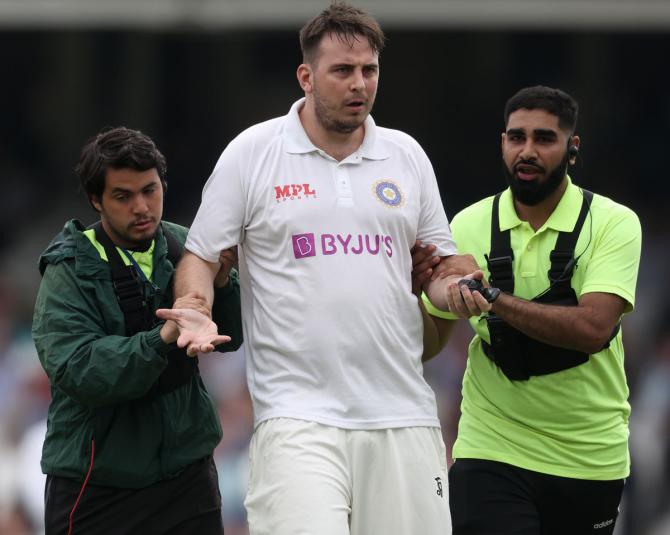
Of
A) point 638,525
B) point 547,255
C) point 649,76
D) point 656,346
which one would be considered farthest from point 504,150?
point 649,76

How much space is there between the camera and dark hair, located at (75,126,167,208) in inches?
201

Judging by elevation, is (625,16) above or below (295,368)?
above

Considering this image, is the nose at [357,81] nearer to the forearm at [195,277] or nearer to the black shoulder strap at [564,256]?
the forearm at [195,277]

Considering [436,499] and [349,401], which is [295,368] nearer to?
[349,401]

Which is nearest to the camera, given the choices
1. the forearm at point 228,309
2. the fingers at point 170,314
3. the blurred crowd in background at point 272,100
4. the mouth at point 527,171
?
the fingers at point 170,314

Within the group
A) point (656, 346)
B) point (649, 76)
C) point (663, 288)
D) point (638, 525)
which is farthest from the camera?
point (649, 76)

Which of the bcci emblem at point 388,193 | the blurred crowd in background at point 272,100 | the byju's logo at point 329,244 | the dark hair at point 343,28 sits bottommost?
the byju's logo at point 329,244

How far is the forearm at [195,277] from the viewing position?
5055 mm

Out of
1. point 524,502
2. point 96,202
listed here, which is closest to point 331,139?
point 96,202

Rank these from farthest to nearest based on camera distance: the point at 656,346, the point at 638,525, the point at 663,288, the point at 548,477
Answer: the point at 663,288, the point at 656,346, the point at 638,525, the point at 548,477

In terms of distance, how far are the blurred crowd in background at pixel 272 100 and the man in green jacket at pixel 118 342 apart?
9.42m

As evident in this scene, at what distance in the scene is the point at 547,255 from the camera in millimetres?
5680

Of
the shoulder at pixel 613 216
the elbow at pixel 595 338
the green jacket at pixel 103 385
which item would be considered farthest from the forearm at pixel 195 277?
the shoulder at pixel 613 216

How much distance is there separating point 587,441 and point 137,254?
1.81 meters
